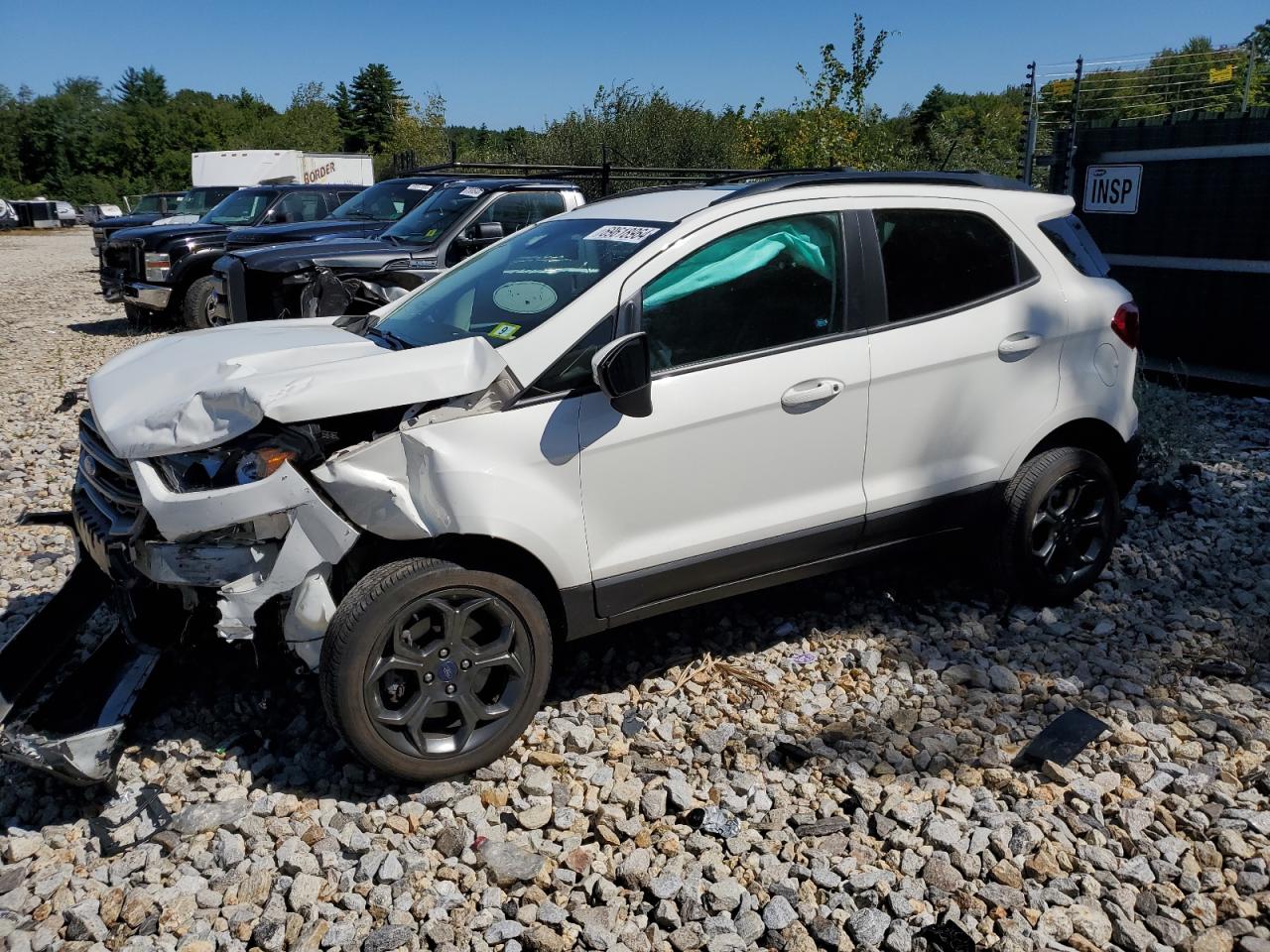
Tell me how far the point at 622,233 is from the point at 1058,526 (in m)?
2.32

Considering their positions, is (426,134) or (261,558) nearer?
(261,558)

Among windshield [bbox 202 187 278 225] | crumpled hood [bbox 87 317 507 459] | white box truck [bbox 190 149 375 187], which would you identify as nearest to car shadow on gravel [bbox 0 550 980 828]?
crumpled hood [bbox 87 317 507 459]

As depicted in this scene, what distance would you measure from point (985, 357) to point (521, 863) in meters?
2.64

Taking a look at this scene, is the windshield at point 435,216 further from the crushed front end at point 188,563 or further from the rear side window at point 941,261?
the crushed front end at point 188,563

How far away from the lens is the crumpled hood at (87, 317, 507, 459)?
321cm

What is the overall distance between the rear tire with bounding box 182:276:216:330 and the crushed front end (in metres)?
9.38

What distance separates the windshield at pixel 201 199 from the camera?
1980 centimetres

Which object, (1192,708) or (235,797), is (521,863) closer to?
(235,797)

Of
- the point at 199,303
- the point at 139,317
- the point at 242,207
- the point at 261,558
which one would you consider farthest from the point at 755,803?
the point at 242,207

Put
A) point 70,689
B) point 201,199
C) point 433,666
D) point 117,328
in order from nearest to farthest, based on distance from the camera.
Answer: point 433,666, point 70,689, point 117,328, point 201,199

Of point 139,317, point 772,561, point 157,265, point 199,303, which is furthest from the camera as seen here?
point 139,317

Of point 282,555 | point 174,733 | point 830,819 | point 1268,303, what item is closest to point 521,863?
point 830,819

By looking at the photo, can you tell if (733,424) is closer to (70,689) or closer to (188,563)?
(188,563)

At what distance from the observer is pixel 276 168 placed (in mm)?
28188
